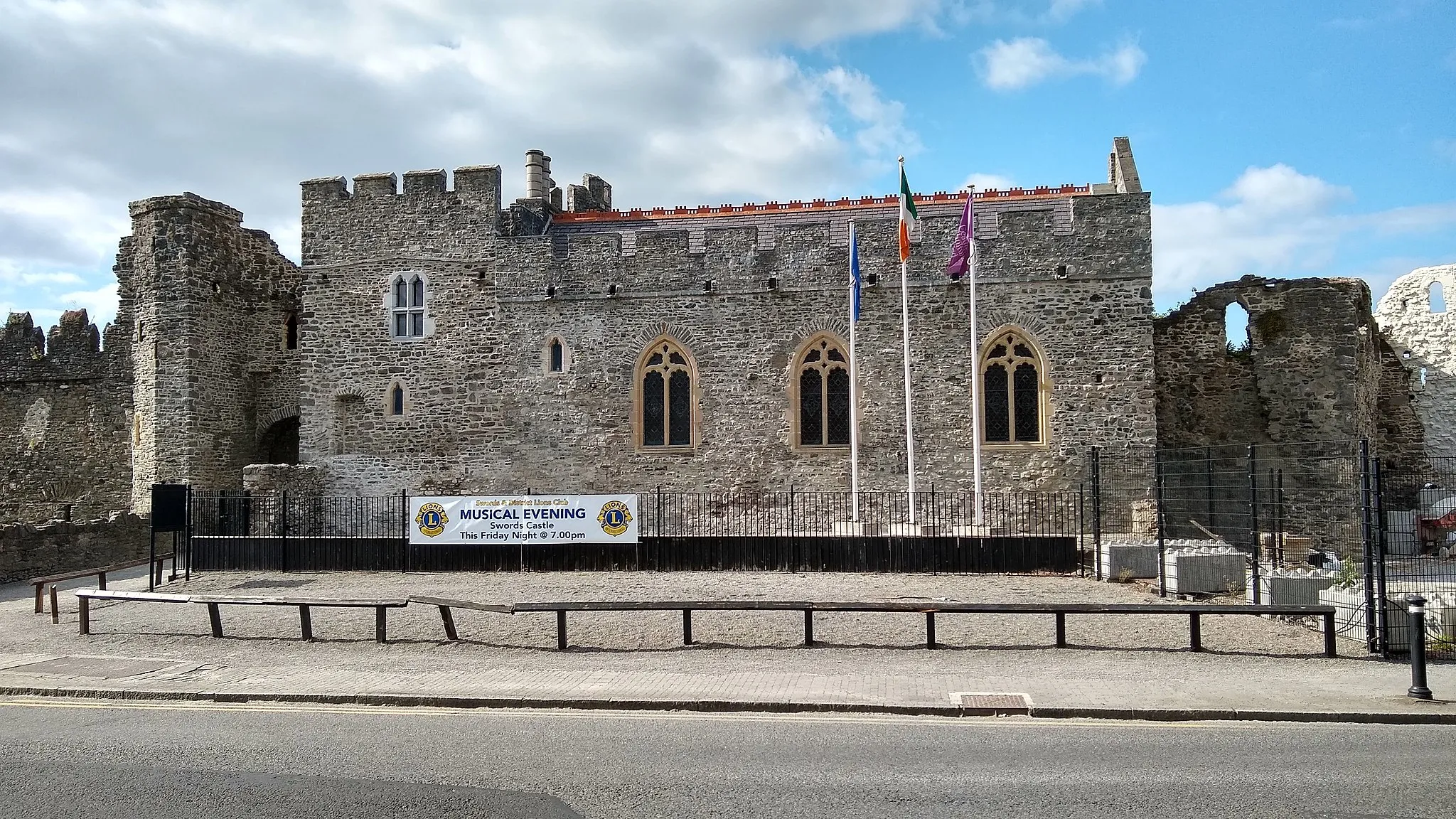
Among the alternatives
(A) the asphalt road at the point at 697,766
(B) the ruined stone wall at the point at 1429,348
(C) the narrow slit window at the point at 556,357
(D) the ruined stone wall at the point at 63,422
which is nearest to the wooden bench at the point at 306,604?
(A) the asphalt road at the point at 697,766

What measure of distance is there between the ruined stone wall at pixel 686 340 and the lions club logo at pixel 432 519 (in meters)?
5.22

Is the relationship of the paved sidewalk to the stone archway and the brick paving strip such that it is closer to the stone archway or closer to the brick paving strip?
the brick paving strip

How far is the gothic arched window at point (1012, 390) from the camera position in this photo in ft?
73.0

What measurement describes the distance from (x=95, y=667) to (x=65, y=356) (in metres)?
22.8

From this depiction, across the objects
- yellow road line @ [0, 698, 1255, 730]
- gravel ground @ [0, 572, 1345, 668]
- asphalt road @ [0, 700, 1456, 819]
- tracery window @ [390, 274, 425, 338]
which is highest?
tracery window @ [390, 274, 425, 338]

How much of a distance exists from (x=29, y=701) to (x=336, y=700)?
2.93m

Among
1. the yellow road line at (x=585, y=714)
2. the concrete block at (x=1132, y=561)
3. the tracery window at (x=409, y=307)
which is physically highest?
the tracery window at (x=409, y=307)

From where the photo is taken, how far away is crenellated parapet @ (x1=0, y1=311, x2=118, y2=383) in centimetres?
2986

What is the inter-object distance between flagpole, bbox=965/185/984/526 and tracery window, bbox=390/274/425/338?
12.3 metres

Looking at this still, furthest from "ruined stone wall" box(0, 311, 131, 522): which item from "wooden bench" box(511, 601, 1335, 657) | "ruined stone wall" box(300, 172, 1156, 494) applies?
"wooden bench" box(511, 601, 1335, 657)

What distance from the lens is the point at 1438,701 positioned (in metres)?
8.68

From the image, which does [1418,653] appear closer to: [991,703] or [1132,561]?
[991,703]

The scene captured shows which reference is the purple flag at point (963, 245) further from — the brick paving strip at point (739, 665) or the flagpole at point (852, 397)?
the brick paving strip at point (739, 665)

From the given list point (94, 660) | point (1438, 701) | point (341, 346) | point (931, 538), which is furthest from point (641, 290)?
point (1438, 701)
